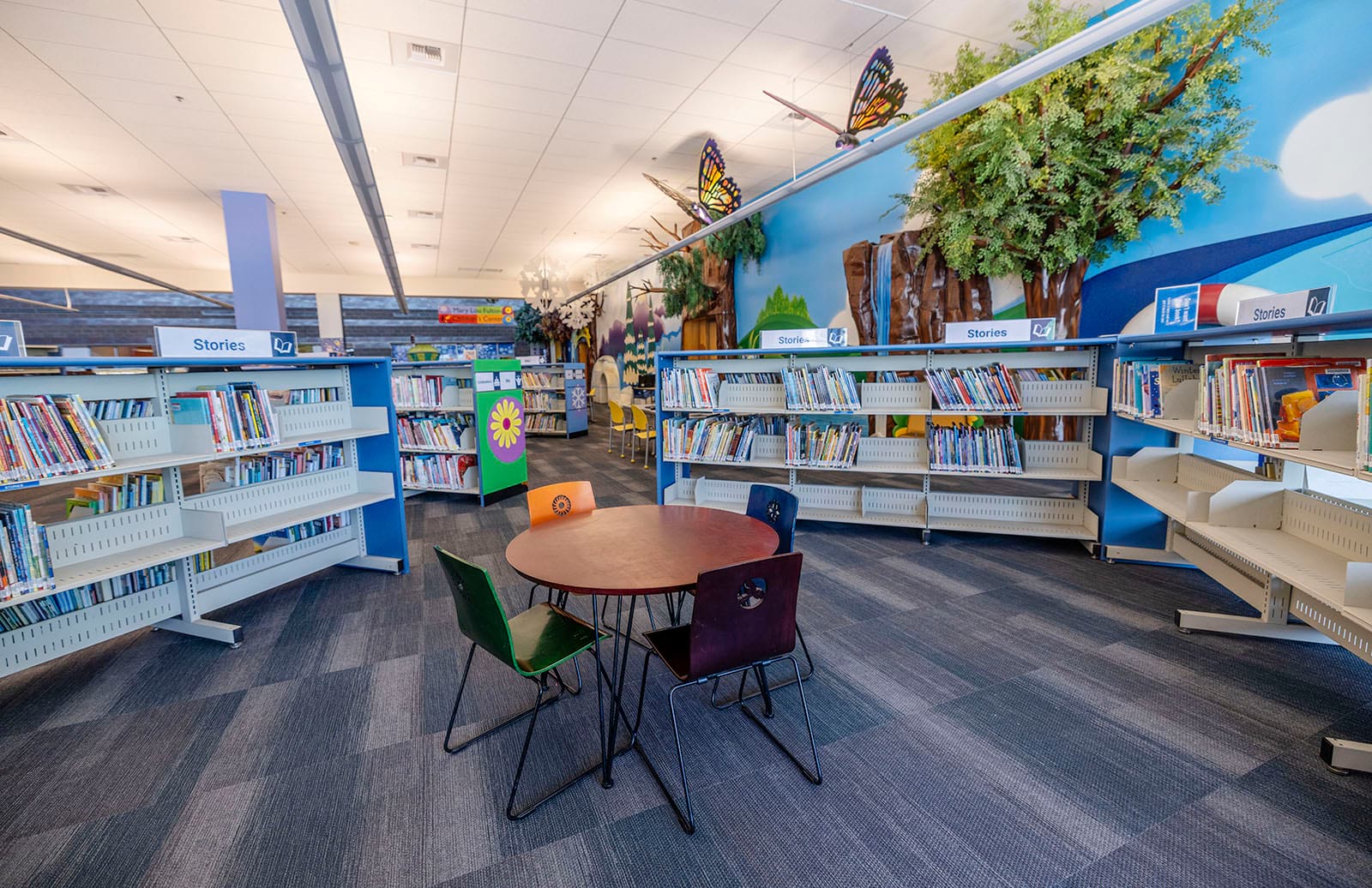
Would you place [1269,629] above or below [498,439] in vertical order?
below

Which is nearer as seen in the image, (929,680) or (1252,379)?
(1252,379)

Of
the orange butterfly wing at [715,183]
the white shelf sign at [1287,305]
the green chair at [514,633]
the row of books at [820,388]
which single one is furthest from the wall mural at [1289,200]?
the green chair at [514,633]

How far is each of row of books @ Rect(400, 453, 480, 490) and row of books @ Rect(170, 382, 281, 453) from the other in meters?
2.69

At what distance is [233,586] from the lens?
3316 millimetres

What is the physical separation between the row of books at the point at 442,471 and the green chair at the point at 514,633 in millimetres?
4024

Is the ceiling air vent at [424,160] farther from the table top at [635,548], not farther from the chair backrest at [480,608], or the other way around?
the chair backrest at [480,608]

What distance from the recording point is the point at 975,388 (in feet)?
13.4

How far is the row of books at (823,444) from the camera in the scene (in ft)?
14.9

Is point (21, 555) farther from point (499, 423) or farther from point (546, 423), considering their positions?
point (546, 423)

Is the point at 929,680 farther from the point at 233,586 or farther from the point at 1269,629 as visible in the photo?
the point at 233,586

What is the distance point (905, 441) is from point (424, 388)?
15.7 ft

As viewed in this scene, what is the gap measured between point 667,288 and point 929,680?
905 centimetres

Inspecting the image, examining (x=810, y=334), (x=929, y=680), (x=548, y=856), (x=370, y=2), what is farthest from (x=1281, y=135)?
(x=370, y=2)

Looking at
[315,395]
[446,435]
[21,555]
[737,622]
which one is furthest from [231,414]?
[737,622]
